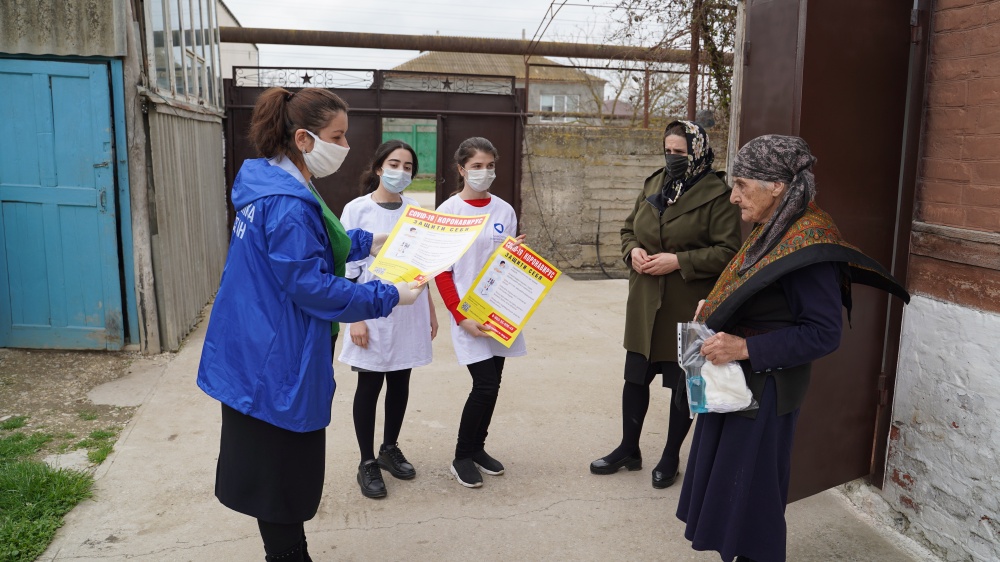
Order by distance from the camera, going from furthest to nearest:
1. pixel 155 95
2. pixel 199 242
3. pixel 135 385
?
pixel 199 242, pixel 155 95, pixel 135 385

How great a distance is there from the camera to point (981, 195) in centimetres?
292

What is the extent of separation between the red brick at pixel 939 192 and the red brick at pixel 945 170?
0.03 meters

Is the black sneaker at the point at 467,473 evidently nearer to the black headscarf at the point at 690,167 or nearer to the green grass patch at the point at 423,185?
the black headscarf at the point at 690,167

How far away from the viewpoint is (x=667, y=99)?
1098cm

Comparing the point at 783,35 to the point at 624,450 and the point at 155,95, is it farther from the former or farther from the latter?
the point at 155,95

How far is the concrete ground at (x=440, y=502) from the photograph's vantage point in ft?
10.5

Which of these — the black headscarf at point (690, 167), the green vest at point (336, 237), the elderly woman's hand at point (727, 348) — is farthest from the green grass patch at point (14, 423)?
the elderly woman's hand at point (727, 348)

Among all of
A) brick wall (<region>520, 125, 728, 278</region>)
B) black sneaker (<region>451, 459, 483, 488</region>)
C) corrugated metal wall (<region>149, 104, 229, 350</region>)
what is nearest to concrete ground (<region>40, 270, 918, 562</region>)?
black sneaker (<region>451, 459, 483, 488</region>)

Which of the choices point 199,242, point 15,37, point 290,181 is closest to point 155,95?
point 15,37

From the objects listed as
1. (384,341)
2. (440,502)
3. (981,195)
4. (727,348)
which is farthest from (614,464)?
(981,195)

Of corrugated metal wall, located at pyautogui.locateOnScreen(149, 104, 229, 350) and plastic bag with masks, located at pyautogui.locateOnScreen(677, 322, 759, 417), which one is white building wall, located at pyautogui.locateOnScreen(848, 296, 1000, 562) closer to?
plastic bag with masks, located at pyautogui.locateOnScreen(677, 322, 759, 417)

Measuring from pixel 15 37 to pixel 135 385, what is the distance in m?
2.71

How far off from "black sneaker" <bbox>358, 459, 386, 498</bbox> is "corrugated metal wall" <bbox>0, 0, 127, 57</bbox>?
390 cm

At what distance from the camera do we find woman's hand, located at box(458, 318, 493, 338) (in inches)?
140
